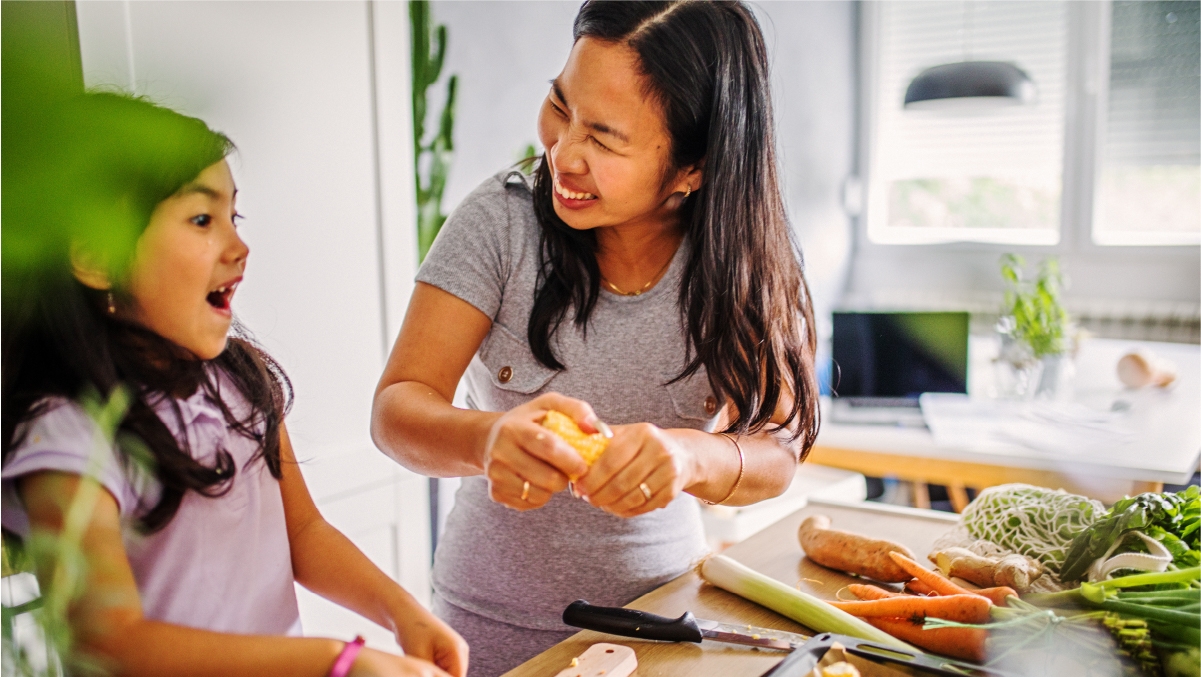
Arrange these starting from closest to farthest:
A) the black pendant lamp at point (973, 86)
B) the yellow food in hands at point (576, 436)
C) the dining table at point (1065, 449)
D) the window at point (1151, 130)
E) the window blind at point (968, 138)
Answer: the yellow food in hands at point (576, 436) → the dining table at point (1065, 449) → the black pendant lamp at point (973, 86) → the window at point (1151, 130) → the window blind at point (968, 138)

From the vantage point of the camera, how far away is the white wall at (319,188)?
63cm

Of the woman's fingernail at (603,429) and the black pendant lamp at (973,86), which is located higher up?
the black pendant lamp at (973,86)

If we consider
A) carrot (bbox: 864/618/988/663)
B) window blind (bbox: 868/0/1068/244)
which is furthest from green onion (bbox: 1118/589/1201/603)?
window blind (bbox: 868/0/1068/244)

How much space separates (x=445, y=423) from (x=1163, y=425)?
180cm

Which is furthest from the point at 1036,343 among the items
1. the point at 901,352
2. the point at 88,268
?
the point at 88,268

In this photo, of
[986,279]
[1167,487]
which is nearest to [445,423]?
[1167,487]

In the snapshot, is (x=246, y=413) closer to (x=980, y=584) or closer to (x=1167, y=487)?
(x=980, y=584)

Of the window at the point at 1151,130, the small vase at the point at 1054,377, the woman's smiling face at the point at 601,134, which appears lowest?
the small vase at the point at 1054,377

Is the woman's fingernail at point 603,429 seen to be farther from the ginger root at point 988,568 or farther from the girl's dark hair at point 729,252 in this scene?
the ginger root at point 988,568

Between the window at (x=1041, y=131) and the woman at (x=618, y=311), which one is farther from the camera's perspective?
the window at (x=1041, y=131)

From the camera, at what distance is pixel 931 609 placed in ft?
2.53

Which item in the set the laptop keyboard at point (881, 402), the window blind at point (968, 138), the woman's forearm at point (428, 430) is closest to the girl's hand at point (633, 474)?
the woman's forearm at point (428, 430)

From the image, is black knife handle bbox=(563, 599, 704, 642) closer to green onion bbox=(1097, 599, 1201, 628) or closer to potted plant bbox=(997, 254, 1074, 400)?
green onion bbox=(1097, 599, 1201, 628)

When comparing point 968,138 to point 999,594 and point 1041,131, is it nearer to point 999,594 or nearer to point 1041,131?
point 1041,131
